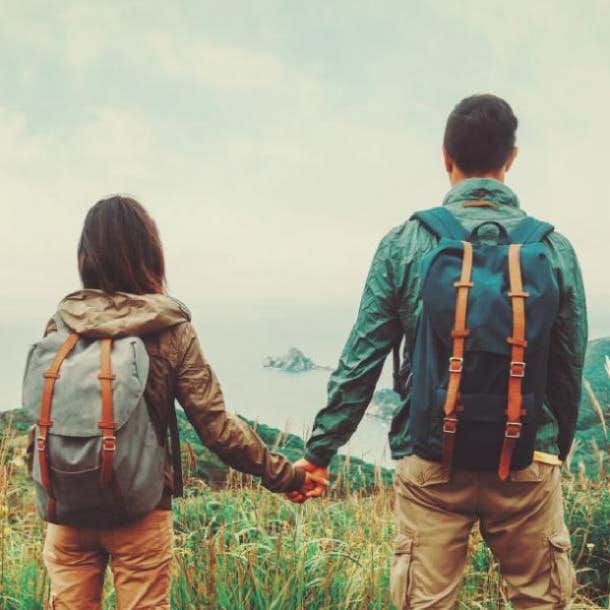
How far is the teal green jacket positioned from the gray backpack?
2.30 feet

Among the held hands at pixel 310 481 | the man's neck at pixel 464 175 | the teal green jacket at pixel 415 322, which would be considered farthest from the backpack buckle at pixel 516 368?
the held hands at pixel 310 481

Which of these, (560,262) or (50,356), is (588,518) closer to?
(560,262)

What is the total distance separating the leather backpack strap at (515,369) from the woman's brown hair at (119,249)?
121 centimetres

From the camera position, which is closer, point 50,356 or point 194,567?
point 50,356

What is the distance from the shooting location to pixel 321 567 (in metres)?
3.54

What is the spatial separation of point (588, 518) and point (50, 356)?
3.47 m

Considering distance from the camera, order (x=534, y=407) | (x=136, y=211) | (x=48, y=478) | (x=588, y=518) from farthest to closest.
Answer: (x=588, y=518) < (x=136, y=211) < (x=48, y=478) < (x=534, y=407)

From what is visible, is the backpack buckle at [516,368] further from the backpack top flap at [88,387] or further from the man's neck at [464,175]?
the backpack top flap at [88,387]

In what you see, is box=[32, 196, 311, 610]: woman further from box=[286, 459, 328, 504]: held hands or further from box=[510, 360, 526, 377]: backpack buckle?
box=[510, 360, 526, 377]: backpack buckle

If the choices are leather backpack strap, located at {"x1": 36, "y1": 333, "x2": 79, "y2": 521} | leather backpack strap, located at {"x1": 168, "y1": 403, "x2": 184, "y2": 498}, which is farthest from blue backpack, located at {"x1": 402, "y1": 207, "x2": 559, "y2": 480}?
leather backpack strap, located at {"x1": 36, "y1": 333, "x2": 79, "y2": 521}

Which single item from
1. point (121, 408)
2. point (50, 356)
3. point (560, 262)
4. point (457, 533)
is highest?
point (560, 262)

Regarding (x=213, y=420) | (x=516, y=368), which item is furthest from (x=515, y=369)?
(x=213, y=420)

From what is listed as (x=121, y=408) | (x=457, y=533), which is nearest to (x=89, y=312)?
(x=121, y=408)

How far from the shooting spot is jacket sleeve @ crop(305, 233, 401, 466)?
2.51m
